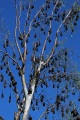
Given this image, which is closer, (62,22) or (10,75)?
(10,75)

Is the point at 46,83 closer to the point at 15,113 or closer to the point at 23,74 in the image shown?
the point at 23,74

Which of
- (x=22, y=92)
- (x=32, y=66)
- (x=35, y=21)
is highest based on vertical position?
(x=35, y=21)

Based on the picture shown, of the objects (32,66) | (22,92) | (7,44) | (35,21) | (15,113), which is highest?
(35,21)

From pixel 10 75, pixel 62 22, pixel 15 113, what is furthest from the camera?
pixel 62 22

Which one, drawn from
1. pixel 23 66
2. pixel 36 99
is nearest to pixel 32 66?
pixel 23 66

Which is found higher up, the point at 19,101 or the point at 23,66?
the point at 23,66

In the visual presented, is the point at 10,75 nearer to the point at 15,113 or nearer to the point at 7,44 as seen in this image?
the point at 7,44

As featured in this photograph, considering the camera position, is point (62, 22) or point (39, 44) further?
point (62, 22)

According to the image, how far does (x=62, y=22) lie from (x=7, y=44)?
355cm

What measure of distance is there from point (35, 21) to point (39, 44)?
6.53 feet

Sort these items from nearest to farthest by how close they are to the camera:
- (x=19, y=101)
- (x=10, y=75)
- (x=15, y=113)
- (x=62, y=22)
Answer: (x=15, y=113) → (x=19, y=101) → (x=10, y=75) → (x=62, y=22)

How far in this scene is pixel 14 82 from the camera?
20641 millimetres

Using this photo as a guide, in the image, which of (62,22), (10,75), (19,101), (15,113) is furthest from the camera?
(62,22)

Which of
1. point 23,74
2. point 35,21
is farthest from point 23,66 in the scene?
point 35,21
